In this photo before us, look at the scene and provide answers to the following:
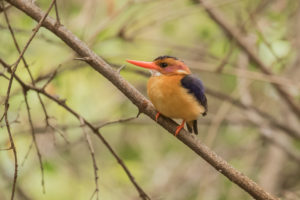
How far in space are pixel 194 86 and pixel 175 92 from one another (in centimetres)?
12

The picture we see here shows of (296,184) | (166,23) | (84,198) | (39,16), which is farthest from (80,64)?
(296,184)

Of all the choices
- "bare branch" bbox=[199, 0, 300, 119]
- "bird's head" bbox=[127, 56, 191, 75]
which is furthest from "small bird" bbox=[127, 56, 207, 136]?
"bare branch" bbox=[199, 0, 300, 119]

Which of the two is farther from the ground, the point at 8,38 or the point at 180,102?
the point at 8,38

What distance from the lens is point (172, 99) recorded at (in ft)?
7.29

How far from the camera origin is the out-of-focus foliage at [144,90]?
337cm

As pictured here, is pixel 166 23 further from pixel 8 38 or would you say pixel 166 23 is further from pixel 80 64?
pixel 8 38

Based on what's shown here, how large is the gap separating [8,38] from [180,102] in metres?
1.77

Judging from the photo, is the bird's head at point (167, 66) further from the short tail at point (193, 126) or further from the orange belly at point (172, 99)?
the short tail at point (193, 126)

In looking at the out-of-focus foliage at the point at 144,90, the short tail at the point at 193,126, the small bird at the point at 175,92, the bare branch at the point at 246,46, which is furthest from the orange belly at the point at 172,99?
the bare branch at the point at 246,46

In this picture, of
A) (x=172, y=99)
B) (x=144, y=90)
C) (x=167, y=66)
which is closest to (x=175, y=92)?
(x=172, y=99)

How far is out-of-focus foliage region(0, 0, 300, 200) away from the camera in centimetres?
337

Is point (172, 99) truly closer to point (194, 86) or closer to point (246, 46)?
point (194, 86)

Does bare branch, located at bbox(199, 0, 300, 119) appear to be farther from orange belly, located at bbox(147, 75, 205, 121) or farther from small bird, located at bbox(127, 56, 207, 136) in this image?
orange belly, located at bbox(147, 75, 205, 121)

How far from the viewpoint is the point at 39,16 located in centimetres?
189
